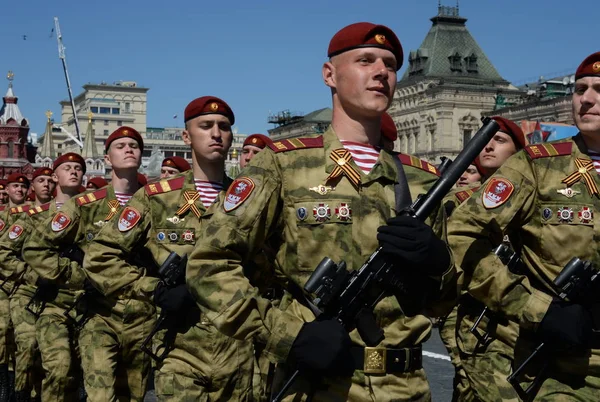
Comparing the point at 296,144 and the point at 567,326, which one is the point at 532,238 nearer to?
the point at 567,326

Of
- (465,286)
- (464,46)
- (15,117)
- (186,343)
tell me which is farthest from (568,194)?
(15,117)

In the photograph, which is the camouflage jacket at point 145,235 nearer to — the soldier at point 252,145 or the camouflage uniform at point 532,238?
the camouflage uniform at point 532,238

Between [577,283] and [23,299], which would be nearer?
[577,283]

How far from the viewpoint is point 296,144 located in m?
4.70

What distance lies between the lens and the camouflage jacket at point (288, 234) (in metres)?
4.29

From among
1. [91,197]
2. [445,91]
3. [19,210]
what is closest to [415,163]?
[91,197]

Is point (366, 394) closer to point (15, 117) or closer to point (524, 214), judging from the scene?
point (524, 214)

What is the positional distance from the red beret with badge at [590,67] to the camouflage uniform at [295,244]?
63.8 inches

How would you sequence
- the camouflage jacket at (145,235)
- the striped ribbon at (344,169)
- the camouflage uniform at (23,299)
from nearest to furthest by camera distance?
the striped ribbon at (344,169) → the camouflage jacket at (145,235) → the camouflage uniform at (23,299)

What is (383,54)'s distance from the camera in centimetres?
469

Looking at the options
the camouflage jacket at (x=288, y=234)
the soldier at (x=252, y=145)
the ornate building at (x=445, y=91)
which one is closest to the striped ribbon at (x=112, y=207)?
the soldier at (x=252, y=145)

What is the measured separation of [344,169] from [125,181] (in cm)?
512

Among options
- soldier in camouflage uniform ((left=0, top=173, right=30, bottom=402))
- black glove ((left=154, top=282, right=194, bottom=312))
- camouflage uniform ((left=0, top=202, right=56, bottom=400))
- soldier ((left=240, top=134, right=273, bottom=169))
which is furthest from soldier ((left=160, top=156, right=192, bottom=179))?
black glove ((left=154, top=282, right=194, bottom=312))

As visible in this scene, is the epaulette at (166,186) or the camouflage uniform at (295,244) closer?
the camouflage uniform at (295,244)
